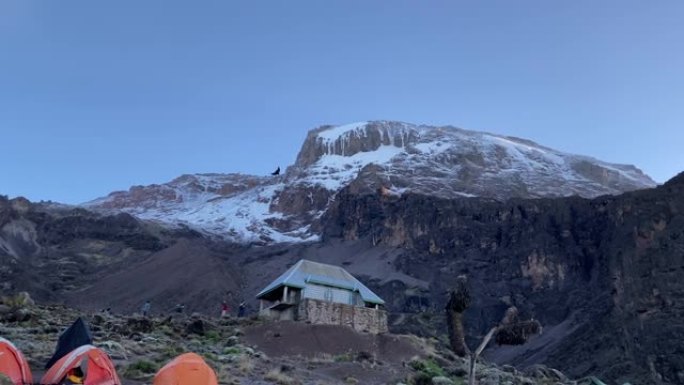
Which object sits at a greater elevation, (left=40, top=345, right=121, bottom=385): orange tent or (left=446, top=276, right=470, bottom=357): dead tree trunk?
(left=446, top=276, right=470, bottom=357): dead tree trunk

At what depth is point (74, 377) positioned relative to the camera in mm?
14125

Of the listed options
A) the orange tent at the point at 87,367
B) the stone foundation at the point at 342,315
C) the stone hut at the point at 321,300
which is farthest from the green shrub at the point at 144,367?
the stone hut at the point at 321,300

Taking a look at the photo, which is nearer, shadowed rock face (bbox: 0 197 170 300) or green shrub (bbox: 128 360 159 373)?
green shrub (bbox: 128 360 159 373)

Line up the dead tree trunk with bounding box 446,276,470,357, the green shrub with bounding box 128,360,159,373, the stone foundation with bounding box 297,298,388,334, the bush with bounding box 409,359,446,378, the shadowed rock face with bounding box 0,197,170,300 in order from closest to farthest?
1. the dead tree trunk with bounding box 446,276,470,357
2. the green shrub with bounding box 128,360,159,373
3. the bush with bounding box 409,359,446,378
4. the stone foundation with bounding box 297,298,388,334
5. the shadowed rock face with bounding box 0,197,170,300

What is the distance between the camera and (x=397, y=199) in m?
125

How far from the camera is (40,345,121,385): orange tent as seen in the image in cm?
1434

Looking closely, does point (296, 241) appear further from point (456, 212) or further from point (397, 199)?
point (456, 212)

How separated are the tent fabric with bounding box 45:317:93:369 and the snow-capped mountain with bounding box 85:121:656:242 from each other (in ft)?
379

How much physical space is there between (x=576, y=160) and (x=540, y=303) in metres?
110

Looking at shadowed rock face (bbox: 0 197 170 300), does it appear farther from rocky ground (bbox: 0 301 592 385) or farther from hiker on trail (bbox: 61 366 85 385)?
hiker on trail (bbox: 61 366 85 385)

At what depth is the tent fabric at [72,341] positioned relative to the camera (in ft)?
52.4

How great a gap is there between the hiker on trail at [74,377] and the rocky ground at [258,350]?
1259 mm

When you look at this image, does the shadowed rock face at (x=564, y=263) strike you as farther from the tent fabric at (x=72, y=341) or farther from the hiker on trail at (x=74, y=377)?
the hiker on trail at (x=74, y=377)

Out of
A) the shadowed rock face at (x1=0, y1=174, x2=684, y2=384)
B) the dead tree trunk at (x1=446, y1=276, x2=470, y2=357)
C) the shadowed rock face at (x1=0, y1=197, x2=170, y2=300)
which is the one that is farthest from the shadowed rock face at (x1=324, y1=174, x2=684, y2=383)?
the dead tree trunk at (x1=446, y1=276, x2=470, y2=357)
